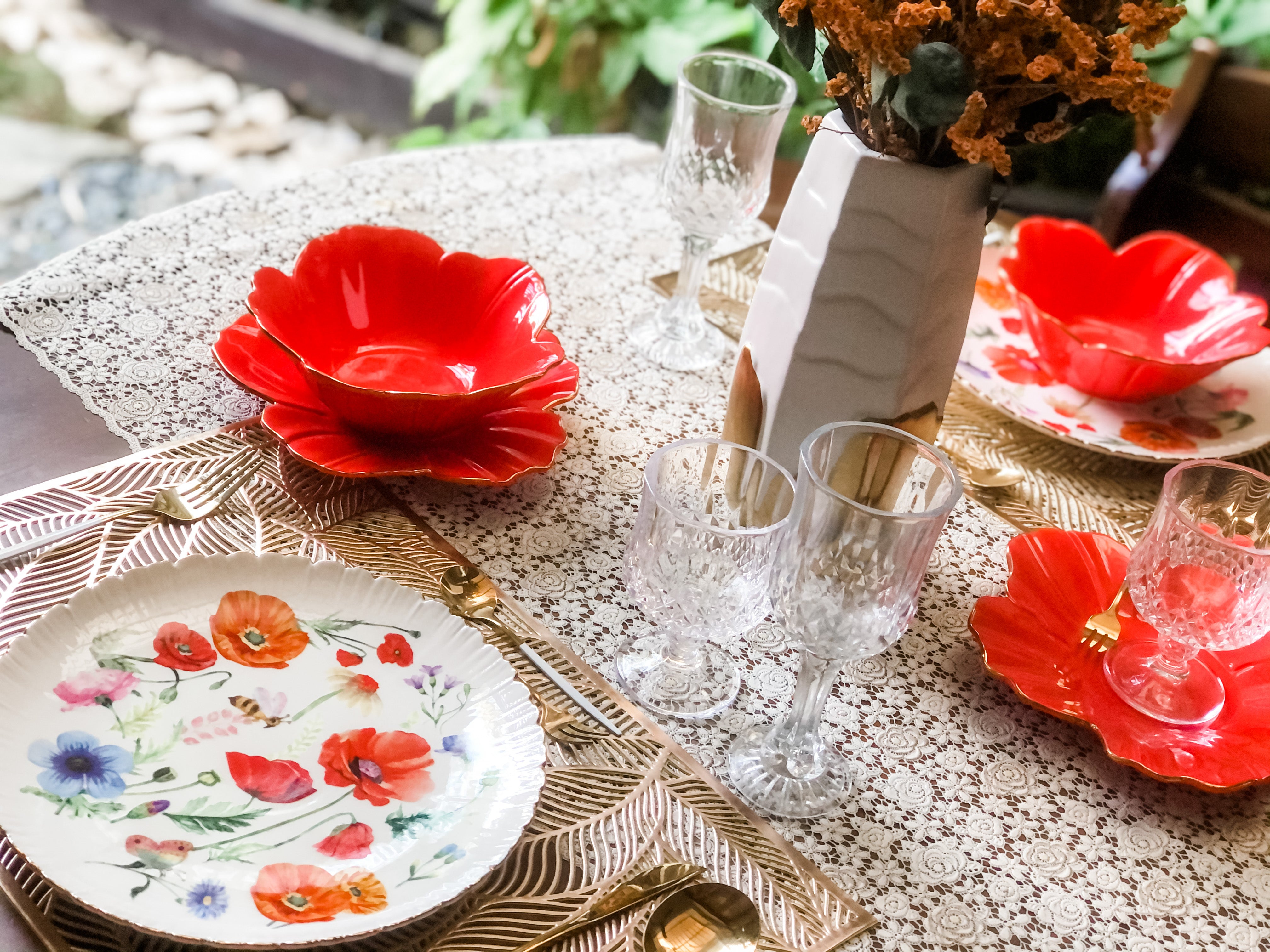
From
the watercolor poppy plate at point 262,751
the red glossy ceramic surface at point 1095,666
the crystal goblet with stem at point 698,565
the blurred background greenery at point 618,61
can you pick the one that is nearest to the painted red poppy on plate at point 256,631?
the watercolor poppy plate at point 262,751

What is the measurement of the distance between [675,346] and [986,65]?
0.48 meters

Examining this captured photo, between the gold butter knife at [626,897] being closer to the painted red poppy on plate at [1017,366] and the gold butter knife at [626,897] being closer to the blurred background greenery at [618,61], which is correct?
the painted red poppy on plate at [1017,366]

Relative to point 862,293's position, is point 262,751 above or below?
below

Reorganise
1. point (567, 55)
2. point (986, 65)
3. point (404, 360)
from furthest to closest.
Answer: point (567, 55), point (404, 360), point (986, 65)

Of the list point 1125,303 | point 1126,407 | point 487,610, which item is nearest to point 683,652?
point 487,610

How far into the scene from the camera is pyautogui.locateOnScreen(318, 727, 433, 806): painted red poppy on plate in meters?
0.62

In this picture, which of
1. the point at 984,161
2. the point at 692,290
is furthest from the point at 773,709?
the point at 692,290

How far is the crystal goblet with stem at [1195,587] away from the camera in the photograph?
2.36 ft

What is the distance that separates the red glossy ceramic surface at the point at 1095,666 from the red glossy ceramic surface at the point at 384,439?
365 millimetres

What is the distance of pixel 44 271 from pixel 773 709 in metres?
0.77

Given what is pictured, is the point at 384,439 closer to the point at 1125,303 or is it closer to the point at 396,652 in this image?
the point at 396,652

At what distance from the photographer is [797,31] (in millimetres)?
748

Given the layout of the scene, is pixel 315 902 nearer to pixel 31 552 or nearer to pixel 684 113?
pixel 31 552

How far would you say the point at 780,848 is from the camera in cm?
66
